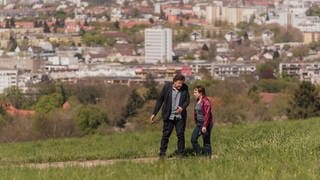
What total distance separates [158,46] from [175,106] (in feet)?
205

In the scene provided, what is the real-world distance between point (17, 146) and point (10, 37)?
70.2 metres

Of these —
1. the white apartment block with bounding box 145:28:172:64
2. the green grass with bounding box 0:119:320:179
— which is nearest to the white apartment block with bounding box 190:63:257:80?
the white apartment block with bounding box 145:28:172:64

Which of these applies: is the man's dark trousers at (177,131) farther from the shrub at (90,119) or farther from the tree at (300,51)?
the tree at (300,51)

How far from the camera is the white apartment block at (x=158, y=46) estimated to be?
70000mm

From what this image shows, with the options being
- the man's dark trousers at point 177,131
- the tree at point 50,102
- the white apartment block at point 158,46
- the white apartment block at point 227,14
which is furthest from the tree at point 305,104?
the white apartment block at point 227,14

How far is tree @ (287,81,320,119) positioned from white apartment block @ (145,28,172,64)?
47.9m

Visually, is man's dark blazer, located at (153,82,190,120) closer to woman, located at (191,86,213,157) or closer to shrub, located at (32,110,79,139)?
woman, located at (191,86,213,157)

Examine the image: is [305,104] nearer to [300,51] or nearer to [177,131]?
[177,131]

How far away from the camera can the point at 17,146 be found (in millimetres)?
10719

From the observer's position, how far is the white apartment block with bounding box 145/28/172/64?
2756 inches

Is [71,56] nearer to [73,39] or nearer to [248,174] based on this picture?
[73,39]

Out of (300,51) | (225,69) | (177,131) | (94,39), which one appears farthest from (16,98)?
(94,39)

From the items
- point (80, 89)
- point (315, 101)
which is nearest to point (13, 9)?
point (80, 89)

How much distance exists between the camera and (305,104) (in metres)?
20.5
